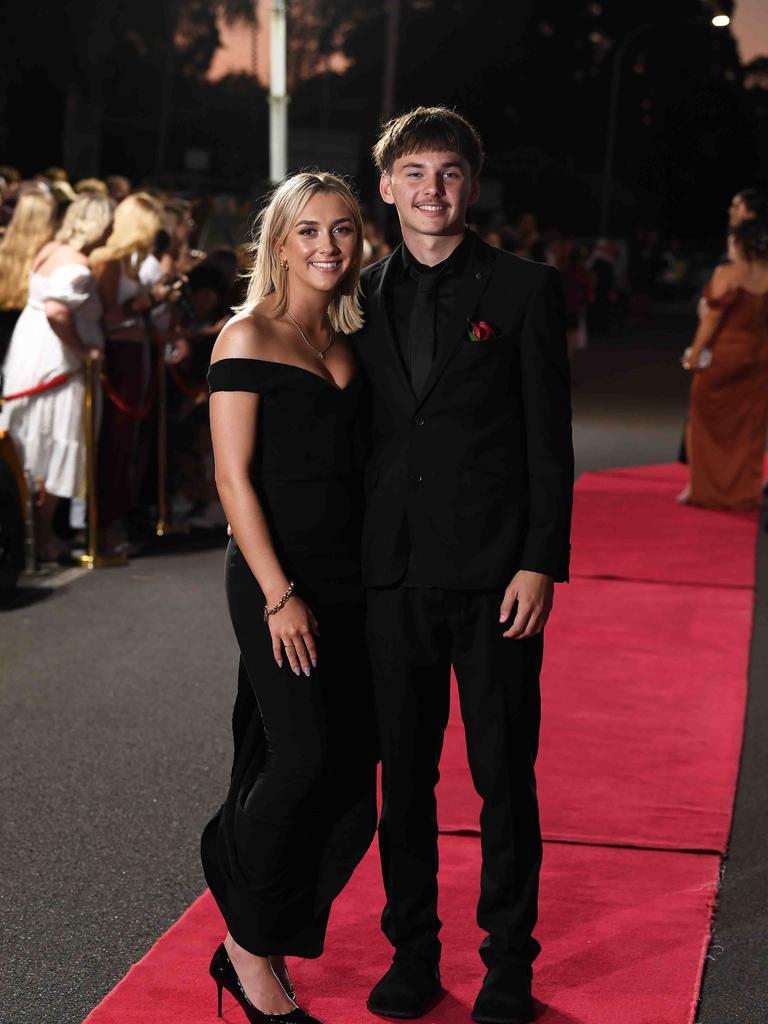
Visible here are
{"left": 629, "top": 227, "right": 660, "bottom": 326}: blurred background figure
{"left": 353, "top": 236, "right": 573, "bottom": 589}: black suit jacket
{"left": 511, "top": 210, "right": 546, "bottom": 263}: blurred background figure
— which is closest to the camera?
{"left": 353, "top": 236, "right": 573, "bottom": 589}: black suit jacket

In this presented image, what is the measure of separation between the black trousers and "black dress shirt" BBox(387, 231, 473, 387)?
585 mm

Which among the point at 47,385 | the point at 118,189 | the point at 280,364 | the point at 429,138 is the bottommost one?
the point at 47,385

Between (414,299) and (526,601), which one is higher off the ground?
(414,299)

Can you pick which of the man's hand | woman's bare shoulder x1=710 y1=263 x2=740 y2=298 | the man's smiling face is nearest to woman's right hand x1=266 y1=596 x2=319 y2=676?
the man's hand

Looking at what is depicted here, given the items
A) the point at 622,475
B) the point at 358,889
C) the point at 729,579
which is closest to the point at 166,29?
the point at 622,475

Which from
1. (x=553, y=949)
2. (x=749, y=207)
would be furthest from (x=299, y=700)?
(x=749, y=207)

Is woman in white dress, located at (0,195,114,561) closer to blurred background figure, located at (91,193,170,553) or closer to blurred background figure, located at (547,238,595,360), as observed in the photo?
blurred background figure, located at (91,193,170,553)

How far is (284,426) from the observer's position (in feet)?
12.2

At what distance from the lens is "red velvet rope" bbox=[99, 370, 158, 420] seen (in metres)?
9.91

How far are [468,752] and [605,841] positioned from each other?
140 centimetres

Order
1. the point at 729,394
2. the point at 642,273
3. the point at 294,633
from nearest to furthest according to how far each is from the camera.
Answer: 1. the point at 294,633
2. the point at 729,394
3. the point at 642,273

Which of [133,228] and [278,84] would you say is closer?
[133,228]

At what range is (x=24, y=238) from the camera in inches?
386

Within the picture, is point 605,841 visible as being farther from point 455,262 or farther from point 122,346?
point 122,346
